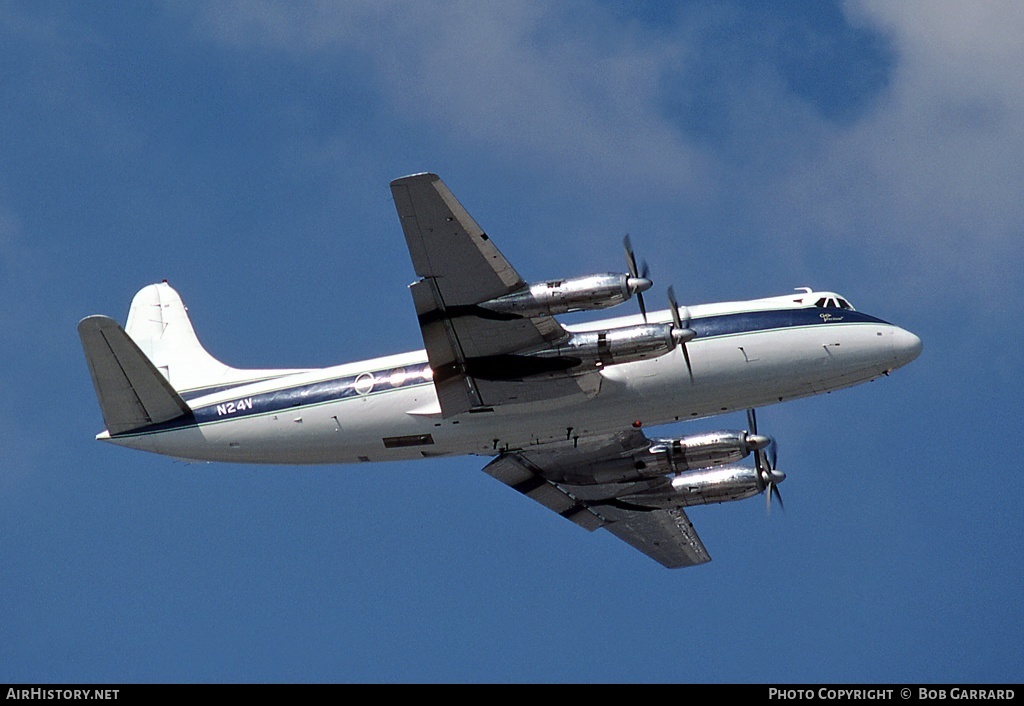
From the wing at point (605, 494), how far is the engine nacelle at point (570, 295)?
691cm

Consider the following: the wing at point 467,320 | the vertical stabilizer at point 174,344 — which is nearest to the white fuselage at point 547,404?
the wing at point 467,320

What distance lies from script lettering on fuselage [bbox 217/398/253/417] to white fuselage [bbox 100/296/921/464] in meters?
0.03

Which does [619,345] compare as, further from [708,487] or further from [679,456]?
[708,487]

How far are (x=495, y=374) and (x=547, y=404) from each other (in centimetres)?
186

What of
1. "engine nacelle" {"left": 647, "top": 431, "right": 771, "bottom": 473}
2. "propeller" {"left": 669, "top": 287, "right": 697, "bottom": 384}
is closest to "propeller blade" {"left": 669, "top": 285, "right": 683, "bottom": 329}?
"propeller" {"left": 669, "top": 287, "right": 697, "bottom": 384}

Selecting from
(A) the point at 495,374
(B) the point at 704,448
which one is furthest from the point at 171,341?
(B) the point at 704,448

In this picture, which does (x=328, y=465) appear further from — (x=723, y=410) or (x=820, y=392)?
(x=820, y=392)

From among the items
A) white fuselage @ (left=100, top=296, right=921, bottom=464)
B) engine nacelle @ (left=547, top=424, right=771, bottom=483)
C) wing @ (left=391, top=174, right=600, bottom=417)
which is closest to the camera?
wing @ (left=391, top=174, right=600, bottom=417)

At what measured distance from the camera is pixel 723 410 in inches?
1565

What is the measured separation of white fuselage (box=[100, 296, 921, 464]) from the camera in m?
38.9

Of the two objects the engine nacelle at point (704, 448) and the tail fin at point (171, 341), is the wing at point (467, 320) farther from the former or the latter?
the tail fin at point (171, 341)

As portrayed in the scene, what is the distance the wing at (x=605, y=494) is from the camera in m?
44.9

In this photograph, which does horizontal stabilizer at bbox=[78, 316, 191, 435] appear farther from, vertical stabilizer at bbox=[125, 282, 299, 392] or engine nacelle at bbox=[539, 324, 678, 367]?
engine nacelle at bbox=[539, 324, 678, 367]
